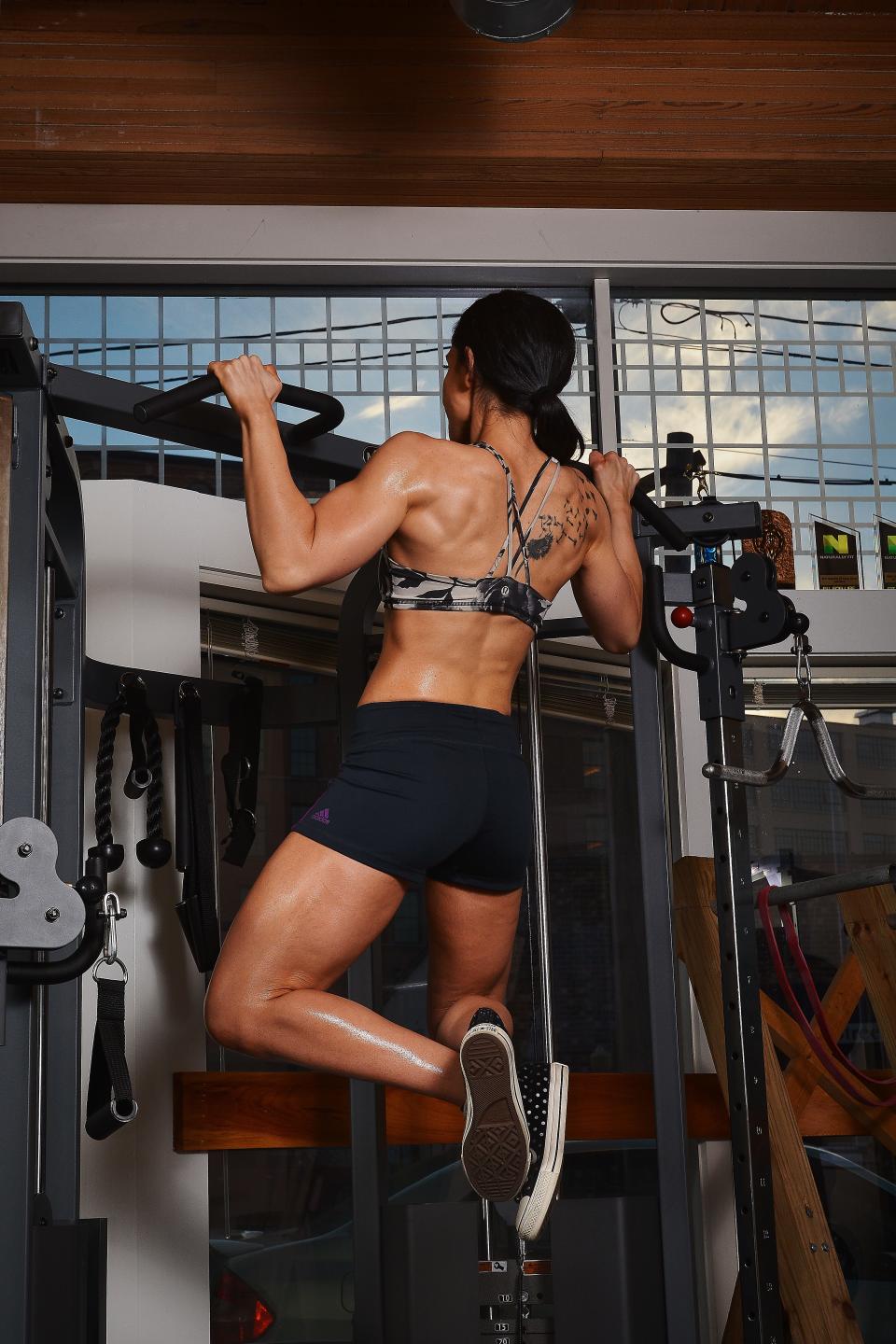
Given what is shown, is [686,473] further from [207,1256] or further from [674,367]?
[207,1256]

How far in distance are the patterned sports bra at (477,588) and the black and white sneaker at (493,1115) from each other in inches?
24.0

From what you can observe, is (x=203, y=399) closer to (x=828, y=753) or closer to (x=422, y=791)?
(x=422, y=791)

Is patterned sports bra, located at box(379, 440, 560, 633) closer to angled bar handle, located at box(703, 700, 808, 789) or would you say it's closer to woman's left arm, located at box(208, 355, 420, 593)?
woman's left arm, located at box(208, 355, 420, 593)

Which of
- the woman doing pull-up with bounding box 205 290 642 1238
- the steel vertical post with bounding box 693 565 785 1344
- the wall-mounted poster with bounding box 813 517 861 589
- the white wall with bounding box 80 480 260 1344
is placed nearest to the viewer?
the woman doing pull-up with bounding box 205 290 642 1238

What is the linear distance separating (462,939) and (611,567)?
26.5 inches

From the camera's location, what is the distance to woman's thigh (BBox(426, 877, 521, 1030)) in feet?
6.61

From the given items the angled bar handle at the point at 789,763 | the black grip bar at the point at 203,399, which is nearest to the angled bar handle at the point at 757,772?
the angled bar handle at the point at 789,763

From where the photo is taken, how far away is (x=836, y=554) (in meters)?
3.41

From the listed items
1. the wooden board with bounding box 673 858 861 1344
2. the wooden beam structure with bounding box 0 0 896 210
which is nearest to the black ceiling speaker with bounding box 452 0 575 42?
the wooden beam structure with bounding box 0 0 896 210

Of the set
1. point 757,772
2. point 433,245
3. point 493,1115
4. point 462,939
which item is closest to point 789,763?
point 757,772

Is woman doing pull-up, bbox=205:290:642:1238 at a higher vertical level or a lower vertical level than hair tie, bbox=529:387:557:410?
lower

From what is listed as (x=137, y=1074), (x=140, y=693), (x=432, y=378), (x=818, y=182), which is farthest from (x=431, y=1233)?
(x=818, y=182)

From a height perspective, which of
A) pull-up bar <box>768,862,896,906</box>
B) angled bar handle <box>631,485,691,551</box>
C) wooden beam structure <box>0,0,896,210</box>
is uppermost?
wooden beam structure <box>0,0,896,210</box>

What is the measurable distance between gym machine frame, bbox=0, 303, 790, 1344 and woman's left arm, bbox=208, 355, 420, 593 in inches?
8.6
